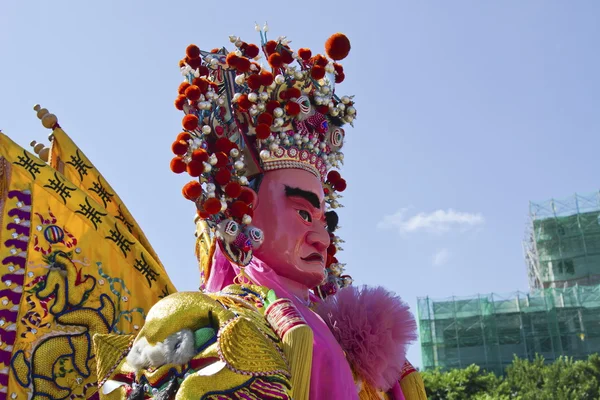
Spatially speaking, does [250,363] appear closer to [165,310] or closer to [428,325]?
[165,310]

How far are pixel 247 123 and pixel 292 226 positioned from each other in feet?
2.09

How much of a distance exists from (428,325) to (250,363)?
3159 cm

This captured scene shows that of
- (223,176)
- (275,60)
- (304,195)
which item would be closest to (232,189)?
(223,176)

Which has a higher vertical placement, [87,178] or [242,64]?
[242,64]

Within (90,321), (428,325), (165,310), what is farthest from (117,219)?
(428,325)

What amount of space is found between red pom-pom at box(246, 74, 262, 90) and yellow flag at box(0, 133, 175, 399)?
101cm

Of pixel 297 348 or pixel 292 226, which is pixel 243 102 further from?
pixel 297 348

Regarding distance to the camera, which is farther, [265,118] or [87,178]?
[87,178]

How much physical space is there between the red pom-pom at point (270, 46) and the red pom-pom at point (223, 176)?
83 cm

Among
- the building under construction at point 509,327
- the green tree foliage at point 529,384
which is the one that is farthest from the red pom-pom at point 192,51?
the building under construction at point 509,327

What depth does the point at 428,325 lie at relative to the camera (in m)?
33.1

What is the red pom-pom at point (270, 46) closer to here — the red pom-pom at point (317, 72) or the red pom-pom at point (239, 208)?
the red pom-pom at point (317, 72)

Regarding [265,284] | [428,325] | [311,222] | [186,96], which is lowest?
[265,284]

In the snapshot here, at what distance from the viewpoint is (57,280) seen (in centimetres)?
341
